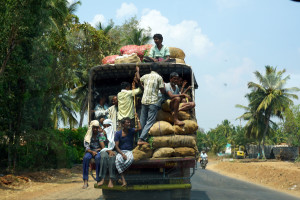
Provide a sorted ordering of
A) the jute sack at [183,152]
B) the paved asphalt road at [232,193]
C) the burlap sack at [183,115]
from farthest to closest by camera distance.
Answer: the paved asphalt road at [232,193]
the burlap sack at [183,115]
the jute sack at [183,152]

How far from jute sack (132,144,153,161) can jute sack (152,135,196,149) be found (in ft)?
0.47

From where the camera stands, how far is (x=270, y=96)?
134ft

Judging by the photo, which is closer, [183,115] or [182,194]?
[183,115]

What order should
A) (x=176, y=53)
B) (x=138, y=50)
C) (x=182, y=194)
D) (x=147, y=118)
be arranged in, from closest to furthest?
(x=147, y=118)
(x=182, y=194)
(x=138, y=50)
(x=176, y=53)

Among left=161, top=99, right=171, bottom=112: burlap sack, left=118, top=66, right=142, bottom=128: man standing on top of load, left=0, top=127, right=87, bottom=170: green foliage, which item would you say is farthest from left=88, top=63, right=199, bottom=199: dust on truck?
left=0, top=127, right=87, bottom=170: green foliage

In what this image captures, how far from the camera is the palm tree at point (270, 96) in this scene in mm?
41062

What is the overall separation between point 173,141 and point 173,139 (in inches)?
1.5

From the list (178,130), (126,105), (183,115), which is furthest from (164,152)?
(126,105)

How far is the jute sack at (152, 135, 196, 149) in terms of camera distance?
6.86 metres

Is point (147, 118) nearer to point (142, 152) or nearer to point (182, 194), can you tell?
point (142, 152)

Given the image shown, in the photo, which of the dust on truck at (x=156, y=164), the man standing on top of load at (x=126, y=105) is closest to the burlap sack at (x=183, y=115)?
the dust on truck at (x=156, y=164)

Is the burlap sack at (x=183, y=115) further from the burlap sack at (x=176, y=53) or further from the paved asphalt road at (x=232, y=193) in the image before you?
the paved asphalt road at (x=232, y=193)

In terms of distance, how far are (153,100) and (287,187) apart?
32.1ft

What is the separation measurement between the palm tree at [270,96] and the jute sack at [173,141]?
118 ft
